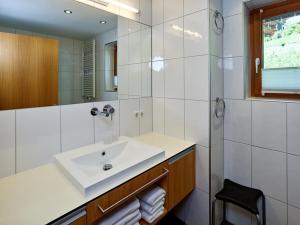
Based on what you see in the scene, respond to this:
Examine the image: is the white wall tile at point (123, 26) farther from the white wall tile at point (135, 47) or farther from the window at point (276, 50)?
the window at point (276, 50)

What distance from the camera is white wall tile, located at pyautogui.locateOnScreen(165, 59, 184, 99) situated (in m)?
1.67

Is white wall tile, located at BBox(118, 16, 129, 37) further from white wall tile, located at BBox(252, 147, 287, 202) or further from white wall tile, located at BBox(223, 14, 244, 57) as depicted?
white wall tile, located at BBox(252, 147, 287, 202)

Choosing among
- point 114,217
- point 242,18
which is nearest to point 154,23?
point 242,18

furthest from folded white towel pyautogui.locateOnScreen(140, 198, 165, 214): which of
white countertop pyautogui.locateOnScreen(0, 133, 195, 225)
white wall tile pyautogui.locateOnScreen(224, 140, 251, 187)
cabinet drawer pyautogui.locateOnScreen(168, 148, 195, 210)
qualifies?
white wall tile pyautogui.locateOnScreen(224, 140, 251, 187)

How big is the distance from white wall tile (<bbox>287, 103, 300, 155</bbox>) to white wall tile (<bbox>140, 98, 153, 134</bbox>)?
1.18 metres

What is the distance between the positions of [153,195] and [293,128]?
1129 mm

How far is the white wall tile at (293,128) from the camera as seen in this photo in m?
1.33

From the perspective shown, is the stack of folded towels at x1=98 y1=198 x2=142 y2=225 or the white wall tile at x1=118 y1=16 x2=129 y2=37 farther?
the white wall tile at x1=118 y1=16 x2=129 y2=37

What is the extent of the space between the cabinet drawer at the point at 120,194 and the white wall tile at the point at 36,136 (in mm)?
588

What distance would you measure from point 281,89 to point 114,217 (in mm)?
1578

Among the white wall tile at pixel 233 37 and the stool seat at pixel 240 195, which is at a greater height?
the white wall tile at pixel 233 37

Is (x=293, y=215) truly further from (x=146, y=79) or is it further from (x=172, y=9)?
(x=172, y=9)

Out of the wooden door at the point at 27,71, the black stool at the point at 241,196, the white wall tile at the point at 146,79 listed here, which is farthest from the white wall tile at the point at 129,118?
the black stool at the point at 241,196

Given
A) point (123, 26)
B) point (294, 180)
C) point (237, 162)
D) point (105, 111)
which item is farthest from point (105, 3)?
point (294, 180)
